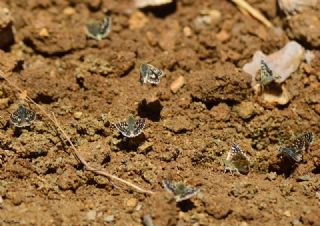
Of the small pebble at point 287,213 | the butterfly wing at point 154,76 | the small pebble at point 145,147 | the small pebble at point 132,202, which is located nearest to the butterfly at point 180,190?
the small pebble at point 132,202

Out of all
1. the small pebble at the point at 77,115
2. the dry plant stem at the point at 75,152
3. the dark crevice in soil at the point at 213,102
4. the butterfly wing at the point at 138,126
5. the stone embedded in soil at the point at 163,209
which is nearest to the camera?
the stone embedded in soil at the point at 163,209

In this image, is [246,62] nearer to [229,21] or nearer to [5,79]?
[229,21]

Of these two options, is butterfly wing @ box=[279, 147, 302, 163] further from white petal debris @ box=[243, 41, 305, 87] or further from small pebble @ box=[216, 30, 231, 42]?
small pebble @ box=[216, 30, 231, 42]

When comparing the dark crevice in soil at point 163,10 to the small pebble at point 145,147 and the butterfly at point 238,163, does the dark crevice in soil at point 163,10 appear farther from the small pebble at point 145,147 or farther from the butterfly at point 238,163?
the butterfly at point 238,163

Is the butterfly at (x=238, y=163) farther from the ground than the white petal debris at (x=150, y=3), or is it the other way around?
the white petal debris at (x=150, y=3)

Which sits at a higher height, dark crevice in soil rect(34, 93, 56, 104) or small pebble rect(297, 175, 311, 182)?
dark crevice in soil rect(34, 93, 56, 104)

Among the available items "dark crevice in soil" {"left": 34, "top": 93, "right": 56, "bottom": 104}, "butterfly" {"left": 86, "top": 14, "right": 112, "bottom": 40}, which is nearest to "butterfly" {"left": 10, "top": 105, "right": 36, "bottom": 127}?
"dark crevice in soil" {"left": 34, "top": 93, "right": 56, "bottom": 104}

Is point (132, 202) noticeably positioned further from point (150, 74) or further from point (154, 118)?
point (150, 74)

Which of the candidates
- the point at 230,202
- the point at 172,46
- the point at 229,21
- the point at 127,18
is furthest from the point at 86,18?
the point at 230,202
